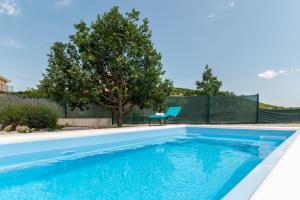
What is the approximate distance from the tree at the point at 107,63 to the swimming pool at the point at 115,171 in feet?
11.7

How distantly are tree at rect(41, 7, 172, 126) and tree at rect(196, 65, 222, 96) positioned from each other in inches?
392

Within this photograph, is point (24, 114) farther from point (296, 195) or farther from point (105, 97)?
point (296, 195)

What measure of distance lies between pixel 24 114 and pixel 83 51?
3.53m

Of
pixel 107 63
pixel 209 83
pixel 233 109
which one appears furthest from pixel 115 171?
pixel 209 83

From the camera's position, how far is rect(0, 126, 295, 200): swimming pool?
271 centimetres

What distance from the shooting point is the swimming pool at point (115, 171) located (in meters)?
2.71

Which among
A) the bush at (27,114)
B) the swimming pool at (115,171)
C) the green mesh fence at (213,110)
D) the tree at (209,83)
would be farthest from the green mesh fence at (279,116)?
the bush at (27,114)

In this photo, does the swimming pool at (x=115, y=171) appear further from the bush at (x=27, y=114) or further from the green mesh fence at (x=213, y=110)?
the green mesh fence at (x=213, y=110)

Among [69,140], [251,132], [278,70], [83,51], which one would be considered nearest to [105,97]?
[83,51]

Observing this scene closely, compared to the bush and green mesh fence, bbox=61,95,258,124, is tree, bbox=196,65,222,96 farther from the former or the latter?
the bush

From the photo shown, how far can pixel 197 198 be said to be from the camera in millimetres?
2537

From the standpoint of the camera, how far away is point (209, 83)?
1930 centimetres

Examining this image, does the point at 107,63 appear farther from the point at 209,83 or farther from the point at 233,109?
the point at 209,83

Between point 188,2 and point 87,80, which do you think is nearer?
point 87,80
